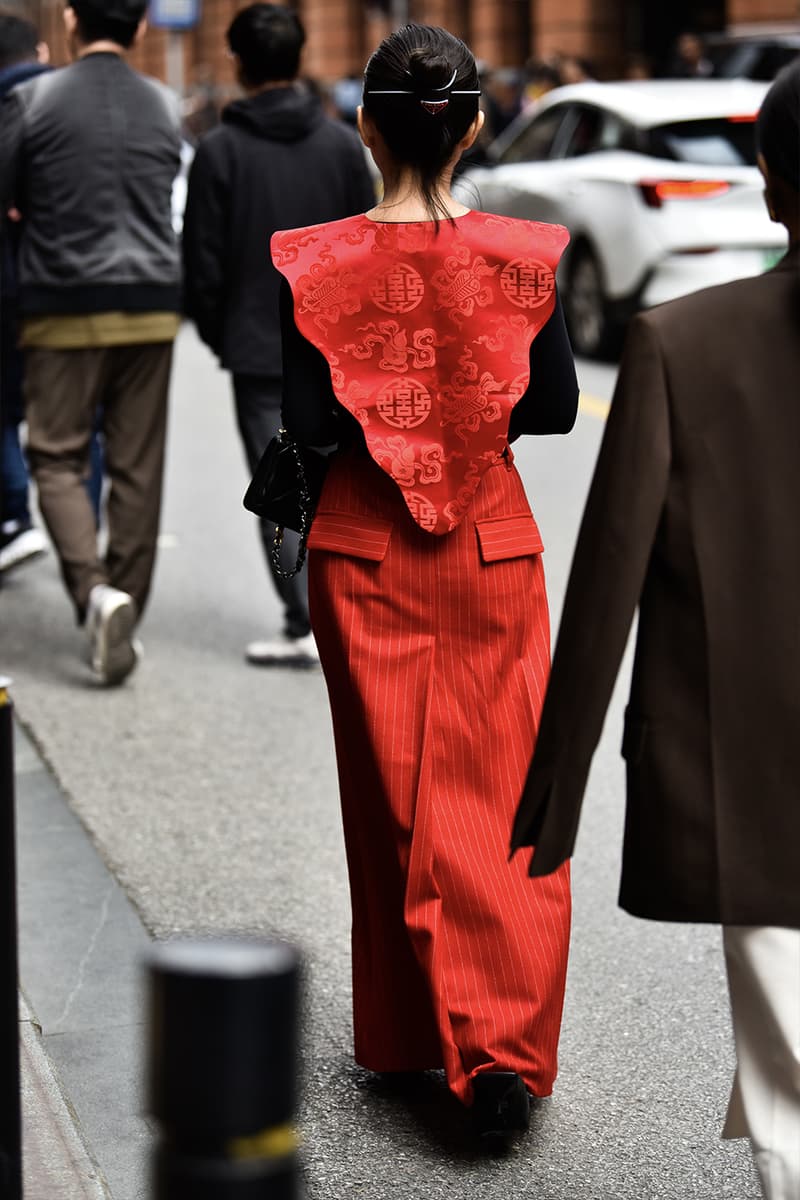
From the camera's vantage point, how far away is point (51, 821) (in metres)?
5.46

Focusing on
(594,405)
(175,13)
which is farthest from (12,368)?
(175,13)

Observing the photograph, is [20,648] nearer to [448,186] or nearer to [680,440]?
[448,186]

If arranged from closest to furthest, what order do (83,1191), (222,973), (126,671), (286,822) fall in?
(222,973), (83,1191), (286,822), (126,671)

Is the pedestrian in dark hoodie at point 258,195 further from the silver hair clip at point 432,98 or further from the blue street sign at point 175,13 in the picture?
the blue street sign at point 175,13

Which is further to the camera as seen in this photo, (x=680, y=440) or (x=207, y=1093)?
(x=680, y=440)

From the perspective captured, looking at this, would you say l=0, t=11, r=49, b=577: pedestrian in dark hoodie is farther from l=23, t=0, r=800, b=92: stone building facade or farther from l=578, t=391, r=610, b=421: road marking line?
l=23, t=0, r=800, b=92: stone building facade

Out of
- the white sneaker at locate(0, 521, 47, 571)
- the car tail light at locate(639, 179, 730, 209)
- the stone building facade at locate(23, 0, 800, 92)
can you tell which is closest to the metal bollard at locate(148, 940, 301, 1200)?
the white sneaker at locate(0, 521, 47, 571)

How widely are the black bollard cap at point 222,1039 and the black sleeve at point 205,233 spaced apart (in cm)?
496

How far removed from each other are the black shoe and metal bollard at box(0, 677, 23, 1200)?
0.98 metres

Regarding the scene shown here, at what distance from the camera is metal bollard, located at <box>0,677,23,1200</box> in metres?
2.71

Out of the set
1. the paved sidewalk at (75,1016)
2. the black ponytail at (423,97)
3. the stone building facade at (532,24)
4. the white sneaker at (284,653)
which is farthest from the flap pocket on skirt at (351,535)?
the stone building facade at (532,24)

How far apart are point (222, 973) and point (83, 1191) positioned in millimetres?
1776

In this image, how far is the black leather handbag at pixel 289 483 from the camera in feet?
12.5

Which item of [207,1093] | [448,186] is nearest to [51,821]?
[448,186]
